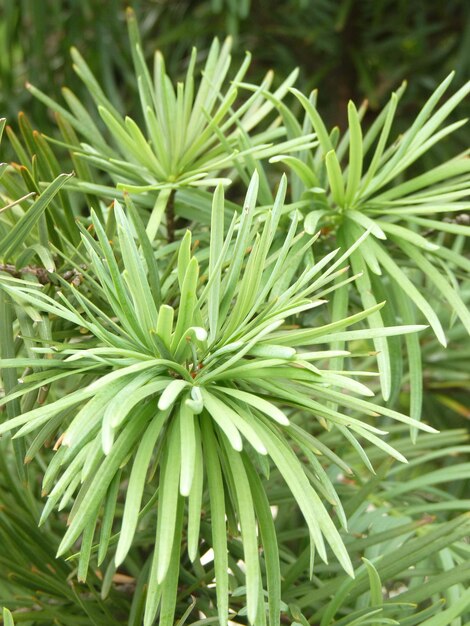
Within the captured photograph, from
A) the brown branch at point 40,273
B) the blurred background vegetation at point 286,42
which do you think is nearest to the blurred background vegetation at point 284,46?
the blurred background vegetation at point 286,42

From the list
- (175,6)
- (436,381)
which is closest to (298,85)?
(175,6)

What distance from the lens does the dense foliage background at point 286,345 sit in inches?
12.1

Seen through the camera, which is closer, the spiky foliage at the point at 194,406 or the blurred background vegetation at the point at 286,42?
the spiky foliage at the point at 194,406

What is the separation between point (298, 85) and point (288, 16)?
77 mm

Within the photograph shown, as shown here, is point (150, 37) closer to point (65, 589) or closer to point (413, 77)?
point (413, 77)

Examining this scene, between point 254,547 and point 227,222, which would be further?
point 227,222

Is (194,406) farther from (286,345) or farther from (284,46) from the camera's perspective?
(284,46)

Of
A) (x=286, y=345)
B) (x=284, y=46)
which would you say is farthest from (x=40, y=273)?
(x=284, y=46)

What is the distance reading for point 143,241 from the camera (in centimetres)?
29

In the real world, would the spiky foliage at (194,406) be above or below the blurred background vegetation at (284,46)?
below

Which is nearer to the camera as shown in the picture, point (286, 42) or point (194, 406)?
point (194, 406)

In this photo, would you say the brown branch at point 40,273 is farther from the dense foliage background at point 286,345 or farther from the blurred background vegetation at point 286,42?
the blurred background vegetation at point 286,42

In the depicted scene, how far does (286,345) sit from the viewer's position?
0.27m

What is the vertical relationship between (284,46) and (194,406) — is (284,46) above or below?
above
